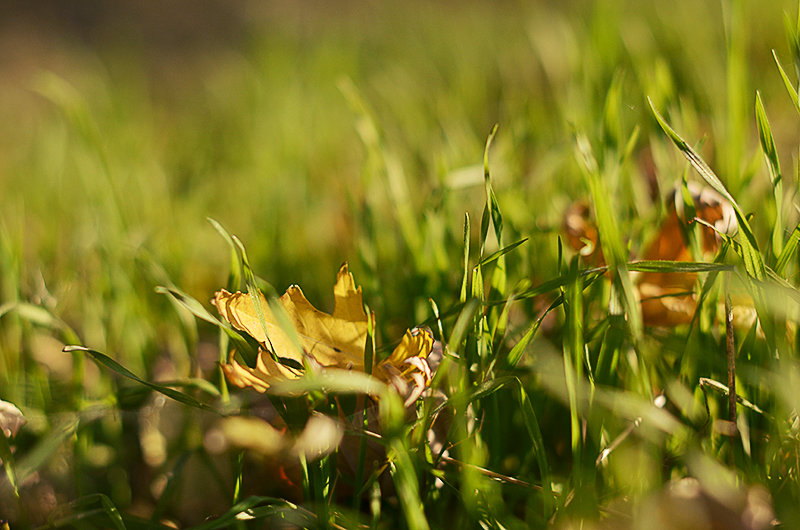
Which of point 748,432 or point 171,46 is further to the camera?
point 171,46

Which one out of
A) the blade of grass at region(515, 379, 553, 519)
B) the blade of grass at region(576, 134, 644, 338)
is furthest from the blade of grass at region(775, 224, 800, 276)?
the blade of grass at region(515, 379, 553, 519)

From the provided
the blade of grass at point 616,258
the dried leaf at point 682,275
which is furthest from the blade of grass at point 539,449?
the dried leaf at point 682,275

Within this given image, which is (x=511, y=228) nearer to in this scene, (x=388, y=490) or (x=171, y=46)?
(x=388, y=490)

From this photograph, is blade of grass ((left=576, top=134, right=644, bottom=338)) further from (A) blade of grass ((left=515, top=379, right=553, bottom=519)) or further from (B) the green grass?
(A) blade of grass ((left=515, top=379, right=553, bottom=519))

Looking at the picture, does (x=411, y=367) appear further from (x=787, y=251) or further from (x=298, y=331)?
(x=787, y=251)

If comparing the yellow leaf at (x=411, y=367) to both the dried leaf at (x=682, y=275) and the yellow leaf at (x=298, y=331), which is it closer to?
the yellow leaf at (x=298, y=331)

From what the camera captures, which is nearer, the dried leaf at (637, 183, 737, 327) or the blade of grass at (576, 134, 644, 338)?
the blade of grass at (576, 134, 644, 338)

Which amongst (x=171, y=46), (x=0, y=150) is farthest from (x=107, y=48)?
(x=171, y=46)
